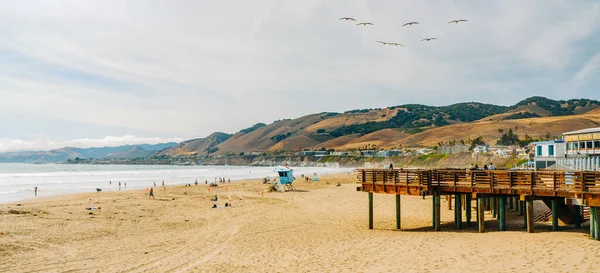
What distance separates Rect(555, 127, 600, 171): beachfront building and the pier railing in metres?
17.2

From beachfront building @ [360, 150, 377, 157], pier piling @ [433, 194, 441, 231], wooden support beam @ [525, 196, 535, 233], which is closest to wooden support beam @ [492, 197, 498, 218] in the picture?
pier piling @ [433, 194, 441, 231]

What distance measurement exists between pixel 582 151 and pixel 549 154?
387 cm

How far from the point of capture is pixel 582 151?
35594mm

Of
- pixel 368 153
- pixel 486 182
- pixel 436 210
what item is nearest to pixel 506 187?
pixel 486 182

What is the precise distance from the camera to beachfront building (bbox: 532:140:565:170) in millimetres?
37969

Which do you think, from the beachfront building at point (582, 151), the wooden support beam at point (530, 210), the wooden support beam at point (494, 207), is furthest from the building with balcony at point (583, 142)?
the wooden support beam at point (530, 210)

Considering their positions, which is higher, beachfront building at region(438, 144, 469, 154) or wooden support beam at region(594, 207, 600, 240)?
beachfront building at region(438, 144, 469, 154)

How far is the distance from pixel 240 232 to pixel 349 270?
10.2 metres

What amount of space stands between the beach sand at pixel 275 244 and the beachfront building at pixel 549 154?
44.6 feet

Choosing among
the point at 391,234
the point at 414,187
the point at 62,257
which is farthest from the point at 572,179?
the point at 62,257

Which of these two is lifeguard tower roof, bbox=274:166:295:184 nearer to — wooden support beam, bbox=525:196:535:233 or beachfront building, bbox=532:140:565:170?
beachfront building, bbox=532:140:565:170

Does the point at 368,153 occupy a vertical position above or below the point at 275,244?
above

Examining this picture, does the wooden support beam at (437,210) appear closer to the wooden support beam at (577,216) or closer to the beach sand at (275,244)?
the beach sand at (275,244)

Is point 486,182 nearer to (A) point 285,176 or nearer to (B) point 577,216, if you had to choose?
(B) point 577,216
